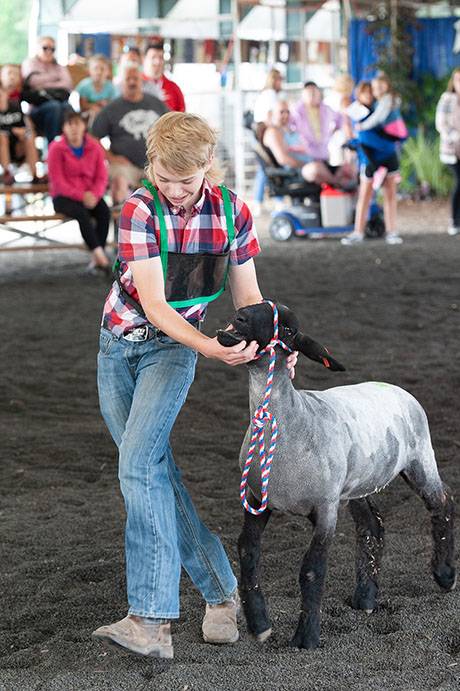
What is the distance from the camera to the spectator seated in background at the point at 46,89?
13961 millimetres

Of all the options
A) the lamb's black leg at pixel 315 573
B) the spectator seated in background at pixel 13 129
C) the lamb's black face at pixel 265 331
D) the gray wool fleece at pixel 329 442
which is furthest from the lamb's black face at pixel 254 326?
the spectator seated in background at pixel 13 129

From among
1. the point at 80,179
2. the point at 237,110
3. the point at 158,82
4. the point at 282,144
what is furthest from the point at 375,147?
the point at 237,110

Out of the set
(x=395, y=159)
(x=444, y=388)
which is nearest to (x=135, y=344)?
(x=444, y=388)

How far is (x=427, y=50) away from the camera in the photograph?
23.8 m

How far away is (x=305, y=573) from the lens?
3330 mm

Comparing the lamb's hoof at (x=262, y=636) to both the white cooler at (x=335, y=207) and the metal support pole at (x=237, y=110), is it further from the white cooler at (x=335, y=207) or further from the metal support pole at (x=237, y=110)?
the metal support pole at (x=237, y=110)

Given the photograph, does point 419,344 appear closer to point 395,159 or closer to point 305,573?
point 305,573

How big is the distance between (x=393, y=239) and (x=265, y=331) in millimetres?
12097

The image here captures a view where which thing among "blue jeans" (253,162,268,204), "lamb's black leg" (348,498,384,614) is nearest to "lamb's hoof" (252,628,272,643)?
"lamb's black leg" (348,498,384,614)

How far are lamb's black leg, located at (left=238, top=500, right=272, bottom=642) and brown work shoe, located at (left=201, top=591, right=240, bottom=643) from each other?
0.08 m

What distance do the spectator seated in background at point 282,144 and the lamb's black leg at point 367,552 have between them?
12068 mm

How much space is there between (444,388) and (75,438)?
7.85ft

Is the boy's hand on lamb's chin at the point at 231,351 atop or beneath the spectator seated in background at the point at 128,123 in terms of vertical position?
beneath

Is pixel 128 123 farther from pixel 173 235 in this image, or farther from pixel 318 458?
pixel 318 458
